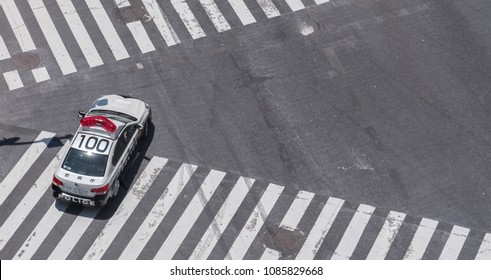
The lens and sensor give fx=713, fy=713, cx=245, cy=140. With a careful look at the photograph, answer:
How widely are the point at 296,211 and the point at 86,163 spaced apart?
666 centimetres

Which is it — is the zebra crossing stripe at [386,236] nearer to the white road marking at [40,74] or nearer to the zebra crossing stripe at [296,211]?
the zebra crossing stripe at [296,211]

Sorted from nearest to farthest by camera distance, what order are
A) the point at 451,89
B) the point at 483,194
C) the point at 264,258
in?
the point at 264,258 < the point at 483,194 < the point at 451,89

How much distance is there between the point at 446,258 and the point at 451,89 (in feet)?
22.4

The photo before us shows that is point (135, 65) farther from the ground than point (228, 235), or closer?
farther from the ground

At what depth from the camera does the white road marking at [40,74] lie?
25406 mm

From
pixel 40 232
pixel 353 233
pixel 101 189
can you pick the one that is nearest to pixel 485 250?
pixel 353 233

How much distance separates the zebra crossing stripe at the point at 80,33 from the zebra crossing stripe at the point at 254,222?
8.17 metres

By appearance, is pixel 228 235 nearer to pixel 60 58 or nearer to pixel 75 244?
pixel 75 244

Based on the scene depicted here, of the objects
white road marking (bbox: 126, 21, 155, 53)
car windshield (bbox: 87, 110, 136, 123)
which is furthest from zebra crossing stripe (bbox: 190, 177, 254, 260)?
white road marking (bbox: 126, 21, 155, 53)

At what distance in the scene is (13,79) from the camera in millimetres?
25375

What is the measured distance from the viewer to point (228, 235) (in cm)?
2188

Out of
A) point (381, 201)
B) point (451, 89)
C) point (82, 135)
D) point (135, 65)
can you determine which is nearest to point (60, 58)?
point (135, 65)

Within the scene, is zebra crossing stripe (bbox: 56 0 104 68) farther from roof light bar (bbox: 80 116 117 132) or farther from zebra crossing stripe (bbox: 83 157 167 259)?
zebra crossing stripe (bbox: 83 157 167 259)

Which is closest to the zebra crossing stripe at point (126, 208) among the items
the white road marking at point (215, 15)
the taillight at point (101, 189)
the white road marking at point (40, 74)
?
the taillight at point (101, 189)
